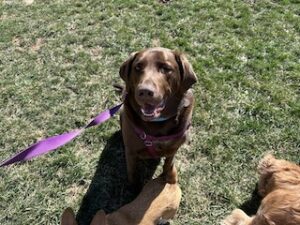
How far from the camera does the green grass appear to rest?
4.65m

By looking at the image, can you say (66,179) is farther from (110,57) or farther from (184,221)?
(110,57)

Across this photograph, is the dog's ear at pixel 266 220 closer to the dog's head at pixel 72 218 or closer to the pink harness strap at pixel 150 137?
the pink harness strap at pixel 150 137

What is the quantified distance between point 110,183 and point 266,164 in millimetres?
1634

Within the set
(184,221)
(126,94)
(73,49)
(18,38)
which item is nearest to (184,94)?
(126,94)

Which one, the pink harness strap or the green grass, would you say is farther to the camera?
the green grass

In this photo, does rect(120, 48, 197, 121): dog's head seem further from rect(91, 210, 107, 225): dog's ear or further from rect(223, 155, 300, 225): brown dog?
rect(223, 155, 300, 225): brown dog

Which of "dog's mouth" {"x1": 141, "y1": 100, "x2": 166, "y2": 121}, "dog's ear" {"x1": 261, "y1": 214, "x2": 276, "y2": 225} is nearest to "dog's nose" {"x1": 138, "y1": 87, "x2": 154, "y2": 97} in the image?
"dog's mouth" {"x1": 141, "y1": 100, "x2": 166, "y2": 121}

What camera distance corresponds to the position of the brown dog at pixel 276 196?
11.7 feet

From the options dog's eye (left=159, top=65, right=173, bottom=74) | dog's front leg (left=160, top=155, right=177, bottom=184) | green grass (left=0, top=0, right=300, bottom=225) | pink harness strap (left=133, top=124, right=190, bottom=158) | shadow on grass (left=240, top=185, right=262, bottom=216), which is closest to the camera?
dog's eye (left=159, top=65, right=173, bottom=74)

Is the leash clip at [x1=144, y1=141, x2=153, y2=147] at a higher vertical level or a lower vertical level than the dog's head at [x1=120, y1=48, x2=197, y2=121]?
lower

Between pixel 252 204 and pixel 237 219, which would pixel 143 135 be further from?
pixel 252 204

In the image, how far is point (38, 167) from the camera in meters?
4.84

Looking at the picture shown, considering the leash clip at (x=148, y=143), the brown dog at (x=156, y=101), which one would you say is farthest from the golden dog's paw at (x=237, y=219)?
the leash clip at (x=148, y=143)

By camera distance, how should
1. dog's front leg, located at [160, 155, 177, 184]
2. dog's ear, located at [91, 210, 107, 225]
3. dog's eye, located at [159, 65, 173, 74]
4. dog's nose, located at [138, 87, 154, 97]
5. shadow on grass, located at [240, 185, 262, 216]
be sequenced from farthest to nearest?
shadow on grass, located at [240, 185, 262, 216], dog's front leg, located at [160, 155, 177, 184], dog's eye, located at [159, 65, 173, 74], dog's nose, located at [138, 87, 154, 97], dog's ear, located at [91, 210, 107, 225]
